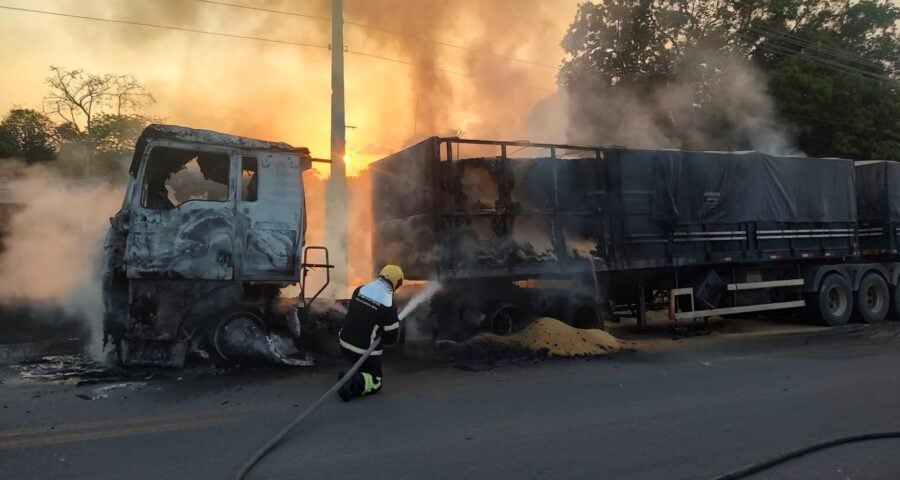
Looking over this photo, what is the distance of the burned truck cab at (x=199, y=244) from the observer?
5.80 m

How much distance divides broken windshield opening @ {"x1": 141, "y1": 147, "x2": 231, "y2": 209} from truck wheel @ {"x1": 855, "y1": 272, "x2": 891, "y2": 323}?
10.7 metres

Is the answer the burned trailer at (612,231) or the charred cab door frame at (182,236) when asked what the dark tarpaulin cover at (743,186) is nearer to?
the burned trailer at (612,231)

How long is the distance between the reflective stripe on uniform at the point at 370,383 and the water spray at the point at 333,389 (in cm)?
15

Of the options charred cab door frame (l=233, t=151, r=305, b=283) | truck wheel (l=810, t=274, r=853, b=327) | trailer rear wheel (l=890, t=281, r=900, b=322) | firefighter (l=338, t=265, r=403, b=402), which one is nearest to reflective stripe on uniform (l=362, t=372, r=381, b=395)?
firefighter (l=338, t=265, r=403, b=402)


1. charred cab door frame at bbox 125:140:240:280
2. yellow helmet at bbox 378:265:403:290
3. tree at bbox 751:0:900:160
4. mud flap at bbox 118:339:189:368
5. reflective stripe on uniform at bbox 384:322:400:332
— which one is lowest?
mud flap at bbox 118:339:189:368

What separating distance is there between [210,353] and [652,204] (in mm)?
6110

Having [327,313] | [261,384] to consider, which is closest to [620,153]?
[327,313]

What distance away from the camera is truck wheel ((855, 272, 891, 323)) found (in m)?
10.4

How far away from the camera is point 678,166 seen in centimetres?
865

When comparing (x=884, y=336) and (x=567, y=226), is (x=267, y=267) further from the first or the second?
(x=884, y=336)

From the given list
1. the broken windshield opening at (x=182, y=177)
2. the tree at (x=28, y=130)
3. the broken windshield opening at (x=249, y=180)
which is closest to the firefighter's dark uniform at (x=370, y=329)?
the broken windshield opening at (x=249, y=180)

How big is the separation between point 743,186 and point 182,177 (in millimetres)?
8039

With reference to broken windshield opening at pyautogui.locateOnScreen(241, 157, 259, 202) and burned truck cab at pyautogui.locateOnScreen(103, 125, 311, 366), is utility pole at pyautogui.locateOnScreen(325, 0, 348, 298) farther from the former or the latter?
broken windshield opening at pyautogui.locateOnScreen(241, 157, 259, 202)

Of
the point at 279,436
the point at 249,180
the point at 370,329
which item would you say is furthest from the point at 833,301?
the point at 279,436
